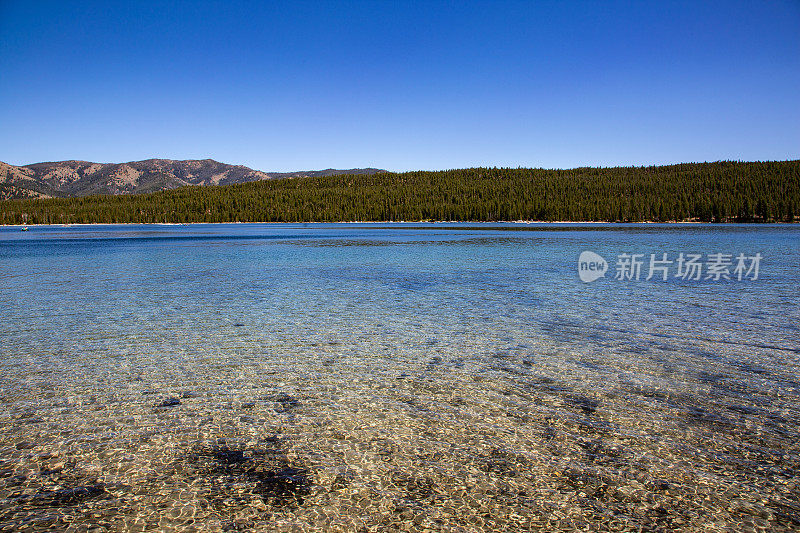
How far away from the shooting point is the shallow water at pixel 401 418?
5.78 m

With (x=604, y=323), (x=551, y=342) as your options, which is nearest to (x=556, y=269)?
(x=604, y=323)

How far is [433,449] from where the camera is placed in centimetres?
730

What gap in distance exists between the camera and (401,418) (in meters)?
8.52

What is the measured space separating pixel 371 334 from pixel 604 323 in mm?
7679

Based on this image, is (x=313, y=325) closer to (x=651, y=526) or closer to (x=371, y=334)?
(x=371, y=334)

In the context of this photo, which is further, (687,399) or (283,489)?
(687,399)

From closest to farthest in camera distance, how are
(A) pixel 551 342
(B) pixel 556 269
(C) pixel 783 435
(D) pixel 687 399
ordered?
(C) pixel 783 435
(D) pixel 687 399
(A) pixel 551 342
(B) pixel 556 269

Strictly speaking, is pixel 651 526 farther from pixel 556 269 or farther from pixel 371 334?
pixel 556 269

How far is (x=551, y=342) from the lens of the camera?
13.6m

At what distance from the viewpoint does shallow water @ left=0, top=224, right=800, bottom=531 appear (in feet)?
19.0

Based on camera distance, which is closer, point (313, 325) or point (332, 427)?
point (332, 427)

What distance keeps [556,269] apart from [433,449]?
26.9m

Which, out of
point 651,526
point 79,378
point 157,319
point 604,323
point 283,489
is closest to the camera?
point 651,526

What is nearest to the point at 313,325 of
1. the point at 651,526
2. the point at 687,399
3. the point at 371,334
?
the point at 371,334
